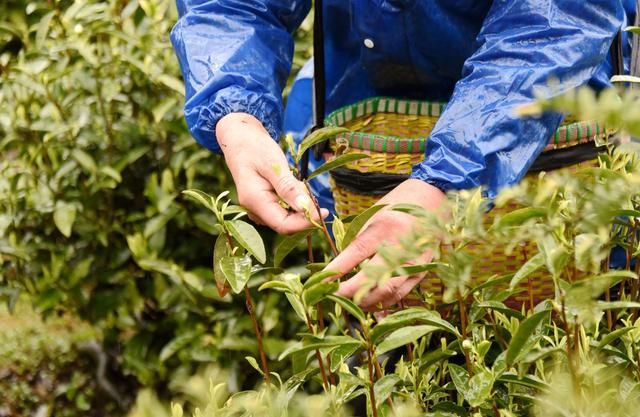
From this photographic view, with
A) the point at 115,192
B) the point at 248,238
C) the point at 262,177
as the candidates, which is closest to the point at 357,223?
the point at 248,238

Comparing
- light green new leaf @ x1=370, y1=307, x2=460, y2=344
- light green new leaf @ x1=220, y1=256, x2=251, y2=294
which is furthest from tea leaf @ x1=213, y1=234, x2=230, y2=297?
light green new leaf @ x1=370, y1=307, x2=460, y2=344

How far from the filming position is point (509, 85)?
135 centimetres

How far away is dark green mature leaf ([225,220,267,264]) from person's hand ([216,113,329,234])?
9 centimetres

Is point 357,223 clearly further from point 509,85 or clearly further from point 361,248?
point 509,85

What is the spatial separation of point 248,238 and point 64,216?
5.69ft

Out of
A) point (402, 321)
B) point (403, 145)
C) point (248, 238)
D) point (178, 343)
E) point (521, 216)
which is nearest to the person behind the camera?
point (521, 216)

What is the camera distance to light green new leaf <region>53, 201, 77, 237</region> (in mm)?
2701

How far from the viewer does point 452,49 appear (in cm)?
165

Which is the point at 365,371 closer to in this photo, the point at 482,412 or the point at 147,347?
the point at 482,412

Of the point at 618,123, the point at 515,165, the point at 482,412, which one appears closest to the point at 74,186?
the point at 515,165

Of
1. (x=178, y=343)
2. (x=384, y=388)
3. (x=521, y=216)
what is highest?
(x=521, y=216)

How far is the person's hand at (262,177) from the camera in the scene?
50.2 inches

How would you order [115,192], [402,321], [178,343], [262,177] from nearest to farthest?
[402,321] < [262,177] < [178,343] < [115,192]

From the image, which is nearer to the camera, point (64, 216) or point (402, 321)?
point (402, 321)
